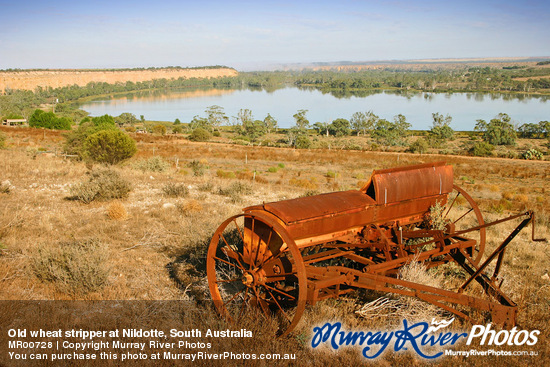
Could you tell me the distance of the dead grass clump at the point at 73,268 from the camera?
18.6 ft

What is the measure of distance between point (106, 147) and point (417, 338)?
1895 cm

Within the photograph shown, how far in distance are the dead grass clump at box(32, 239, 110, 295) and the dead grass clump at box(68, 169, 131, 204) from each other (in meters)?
4.57

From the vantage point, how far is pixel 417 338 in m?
4.50

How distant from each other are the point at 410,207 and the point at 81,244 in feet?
17.0

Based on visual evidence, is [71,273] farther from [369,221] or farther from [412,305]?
[412,305]

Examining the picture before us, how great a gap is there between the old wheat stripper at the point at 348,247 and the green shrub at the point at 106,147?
53.1 ft

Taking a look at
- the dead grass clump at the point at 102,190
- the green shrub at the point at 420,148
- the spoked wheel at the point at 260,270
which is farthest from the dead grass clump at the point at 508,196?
the green shrub at the point at 420,148

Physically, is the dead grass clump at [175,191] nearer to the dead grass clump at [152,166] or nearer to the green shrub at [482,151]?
the dead grass clump at [152,166]

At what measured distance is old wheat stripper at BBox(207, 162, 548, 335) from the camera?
422 centimetres

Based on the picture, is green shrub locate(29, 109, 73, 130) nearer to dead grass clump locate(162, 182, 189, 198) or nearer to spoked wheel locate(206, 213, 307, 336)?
dead grass clump locate(162, 182, 189, 198)

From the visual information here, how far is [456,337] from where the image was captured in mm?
4523

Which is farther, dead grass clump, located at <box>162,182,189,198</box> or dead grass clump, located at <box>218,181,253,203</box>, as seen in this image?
dead grass clump, located at <box>218,181,253,203</box>

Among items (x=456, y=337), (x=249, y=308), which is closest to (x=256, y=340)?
(x=249, y=308)

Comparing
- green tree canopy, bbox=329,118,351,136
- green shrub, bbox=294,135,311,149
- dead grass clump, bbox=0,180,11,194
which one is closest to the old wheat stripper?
dead grass clump, bbox=0,180,11,194
